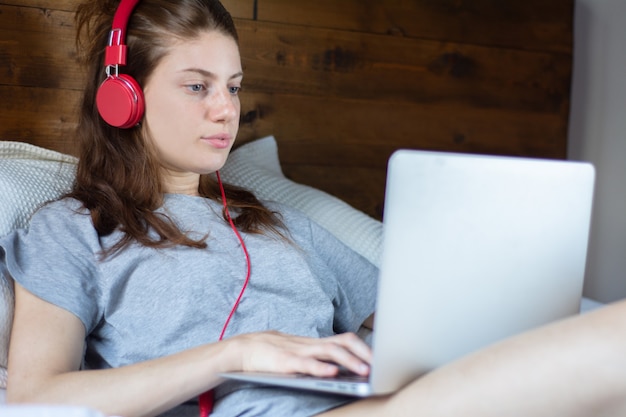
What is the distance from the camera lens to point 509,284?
82cm

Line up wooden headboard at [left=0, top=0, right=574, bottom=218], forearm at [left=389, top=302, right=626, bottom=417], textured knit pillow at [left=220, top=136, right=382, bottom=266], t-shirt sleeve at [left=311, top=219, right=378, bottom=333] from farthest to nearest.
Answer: wooden headboard at [left=0, top=0, right=574, bottom=218], textured knit pillow at [left=220, top=136, right=382, bottom=266], t-shirt sleeve at [left=311, top=219, right=378, bottom=333], forearm at [left=389, top=302, right=626, bottom=417]

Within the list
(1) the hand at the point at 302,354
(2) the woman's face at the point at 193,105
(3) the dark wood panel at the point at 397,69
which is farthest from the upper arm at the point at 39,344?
(3) the dark wood panel at the point at 397,69

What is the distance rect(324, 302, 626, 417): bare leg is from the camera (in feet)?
2.42

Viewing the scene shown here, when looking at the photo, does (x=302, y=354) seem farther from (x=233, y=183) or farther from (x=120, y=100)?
(x=233, y=183)

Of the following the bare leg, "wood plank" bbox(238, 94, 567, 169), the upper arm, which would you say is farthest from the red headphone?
the bare leg

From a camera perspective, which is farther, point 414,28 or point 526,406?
point 414,28

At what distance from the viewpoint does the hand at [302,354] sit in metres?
0.90

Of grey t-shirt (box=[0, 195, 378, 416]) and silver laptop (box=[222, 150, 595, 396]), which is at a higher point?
silver laptop (box=[222, 150, 595, 396])

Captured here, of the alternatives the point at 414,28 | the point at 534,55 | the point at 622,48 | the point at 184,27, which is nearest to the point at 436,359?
the point at 184,27

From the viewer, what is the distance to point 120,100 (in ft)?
4.09

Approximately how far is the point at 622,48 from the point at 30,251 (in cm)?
174

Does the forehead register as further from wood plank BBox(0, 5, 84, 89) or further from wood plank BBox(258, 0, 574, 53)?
wood plank BBox(258, 0, 574, 53)

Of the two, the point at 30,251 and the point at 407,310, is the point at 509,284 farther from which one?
the point at 30,251

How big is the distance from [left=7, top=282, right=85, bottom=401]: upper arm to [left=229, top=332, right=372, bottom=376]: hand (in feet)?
0.74
